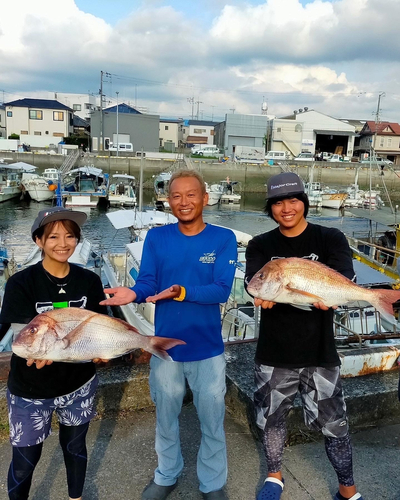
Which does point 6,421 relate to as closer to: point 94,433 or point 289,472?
point 94,433

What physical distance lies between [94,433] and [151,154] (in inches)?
2200

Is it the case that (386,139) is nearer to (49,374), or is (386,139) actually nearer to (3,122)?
(3,122)

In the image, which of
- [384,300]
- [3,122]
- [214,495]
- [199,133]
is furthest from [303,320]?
[199,133]

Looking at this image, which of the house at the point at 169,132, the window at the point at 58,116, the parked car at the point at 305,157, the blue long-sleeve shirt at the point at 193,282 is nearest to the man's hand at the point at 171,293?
the blue long-sleeve shirt at the point at 193,282

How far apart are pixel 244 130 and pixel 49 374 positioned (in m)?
66.9

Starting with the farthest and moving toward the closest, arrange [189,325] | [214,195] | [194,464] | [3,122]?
[3,122] < [214,195] < [194,464] < [189,325]

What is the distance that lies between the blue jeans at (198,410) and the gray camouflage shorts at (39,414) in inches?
18.7

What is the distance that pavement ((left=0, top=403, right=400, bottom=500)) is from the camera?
2713 millimetres

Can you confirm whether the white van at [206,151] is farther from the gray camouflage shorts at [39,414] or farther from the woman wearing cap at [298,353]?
the gray camouflage shorts at [39,414]

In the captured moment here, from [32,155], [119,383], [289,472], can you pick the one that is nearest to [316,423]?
[289,472]

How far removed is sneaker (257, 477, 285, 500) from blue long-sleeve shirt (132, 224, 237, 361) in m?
0.91

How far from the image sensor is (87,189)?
3841 centimetres

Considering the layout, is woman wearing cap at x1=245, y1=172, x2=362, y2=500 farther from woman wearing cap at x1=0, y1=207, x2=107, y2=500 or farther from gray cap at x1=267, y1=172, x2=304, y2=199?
woman wearing cap at x1=0, y1=207, x2=107, y2=500

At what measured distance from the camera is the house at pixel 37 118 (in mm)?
62406
